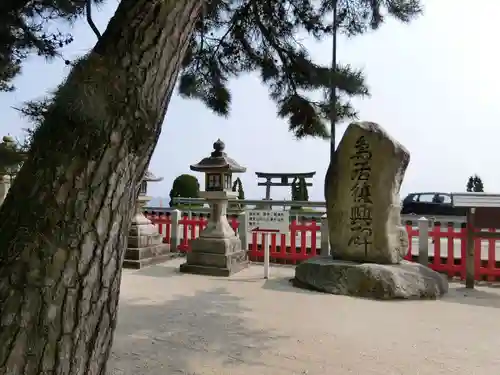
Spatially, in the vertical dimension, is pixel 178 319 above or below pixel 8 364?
below

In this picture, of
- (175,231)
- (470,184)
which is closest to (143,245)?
(175,231)

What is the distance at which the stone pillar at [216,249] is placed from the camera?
20.2 feet

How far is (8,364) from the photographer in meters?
1.01

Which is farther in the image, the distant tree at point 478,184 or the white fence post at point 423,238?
the distant tree at point 478,184

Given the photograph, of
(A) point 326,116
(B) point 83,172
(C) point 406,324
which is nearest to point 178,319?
(C) point 406,324

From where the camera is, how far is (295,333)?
331cm

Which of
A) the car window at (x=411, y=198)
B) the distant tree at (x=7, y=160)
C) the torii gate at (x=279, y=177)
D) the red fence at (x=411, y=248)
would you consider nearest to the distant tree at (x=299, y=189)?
the torii gate at (x=279, y=177)

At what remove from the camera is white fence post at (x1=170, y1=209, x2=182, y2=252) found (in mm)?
7918

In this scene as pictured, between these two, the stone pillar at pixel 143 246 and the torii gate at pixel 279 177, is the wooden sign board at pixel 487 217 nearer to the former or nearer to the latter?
the stone pillar at pixel 143 246

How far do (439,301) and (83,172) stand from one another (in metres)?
4.77

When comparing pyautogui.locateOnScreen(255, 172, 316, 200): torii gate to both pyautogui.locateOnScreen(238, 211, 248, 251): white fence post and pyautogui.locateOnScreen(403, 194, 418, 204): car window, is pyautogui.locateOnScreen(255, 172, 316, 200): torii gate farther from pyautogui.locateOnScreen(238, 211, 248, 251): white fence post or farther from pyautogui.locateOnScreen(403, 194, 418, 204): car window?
pyautogui.locateOnScreen(238, 211, 248, 251): white fence post

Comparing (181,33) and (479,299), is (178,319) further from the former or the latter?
(479,299)

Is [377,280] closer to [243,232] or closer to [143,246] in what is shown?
[243,232]

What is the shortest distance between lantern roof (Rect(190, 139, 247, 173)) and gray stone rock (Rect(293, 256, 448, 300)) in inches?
93.4
